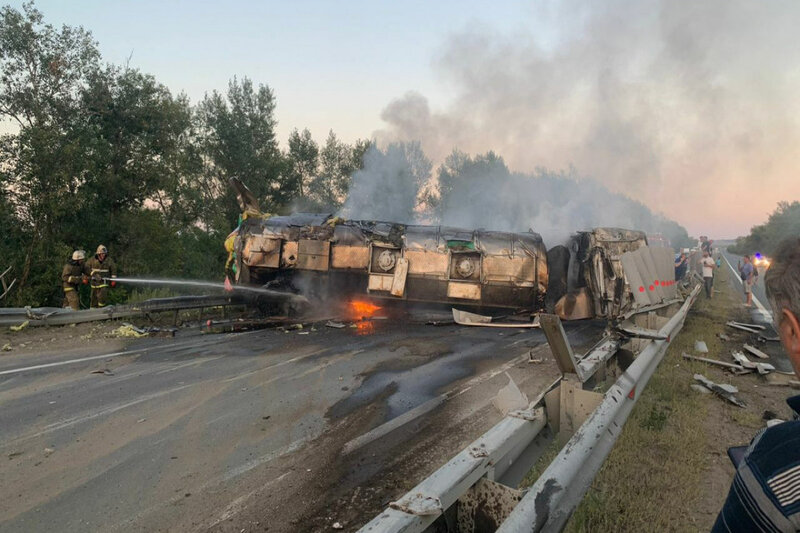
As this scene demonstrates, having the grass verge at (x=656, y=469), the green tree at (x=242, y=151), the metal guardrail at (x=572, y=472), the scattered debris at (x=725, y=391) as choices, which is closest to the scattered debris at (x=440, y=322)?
the grass verge at (x=656, y=469)

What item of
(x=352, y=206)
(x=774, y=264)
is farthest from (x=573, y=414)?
(x=352, y=206)

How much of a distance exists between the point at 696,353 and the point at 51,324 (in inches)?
446

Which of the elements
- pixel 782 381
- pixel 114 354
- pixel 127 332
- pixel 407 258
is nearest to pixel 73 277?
pixel 127 332

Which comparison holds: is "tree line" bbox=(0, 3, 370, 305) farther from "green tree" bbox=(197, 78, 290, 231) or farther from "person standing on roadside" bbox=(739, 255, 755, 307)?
"person standing on roadside" bbox=(739, 255, 755, 307)

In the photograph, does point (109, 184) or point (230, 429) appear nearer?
point (230, 429)

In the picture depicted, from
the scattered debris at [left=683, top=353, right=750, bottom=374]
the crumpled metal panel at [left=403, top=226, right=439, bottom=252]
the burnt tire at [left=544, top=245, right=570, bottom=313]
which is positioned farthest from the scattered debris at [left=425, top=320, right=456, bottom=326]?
the scattered debris at [left=683, top=353, right=750, bottom=374]

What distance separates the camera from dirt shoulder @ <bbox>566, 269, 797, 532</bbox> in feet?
9.29

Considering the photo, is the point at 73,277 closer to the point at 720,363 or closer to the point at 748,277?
the point at 720,363

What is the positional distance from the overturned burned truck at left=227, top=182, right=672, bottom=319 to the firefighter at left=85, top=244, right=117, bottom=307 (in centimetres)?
322

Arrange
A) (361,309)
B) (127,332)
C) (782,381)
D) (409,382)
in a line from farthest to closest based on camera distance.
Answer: (361,309) < (127,332) < (782,381) < (409,382)

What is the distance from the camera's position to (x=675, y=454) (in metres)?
3.69

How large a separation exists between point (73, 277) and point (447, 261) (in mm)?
8506

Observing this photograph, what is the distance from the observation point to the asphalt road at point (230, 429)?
289cm

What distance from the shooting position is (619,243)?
8.86 m
